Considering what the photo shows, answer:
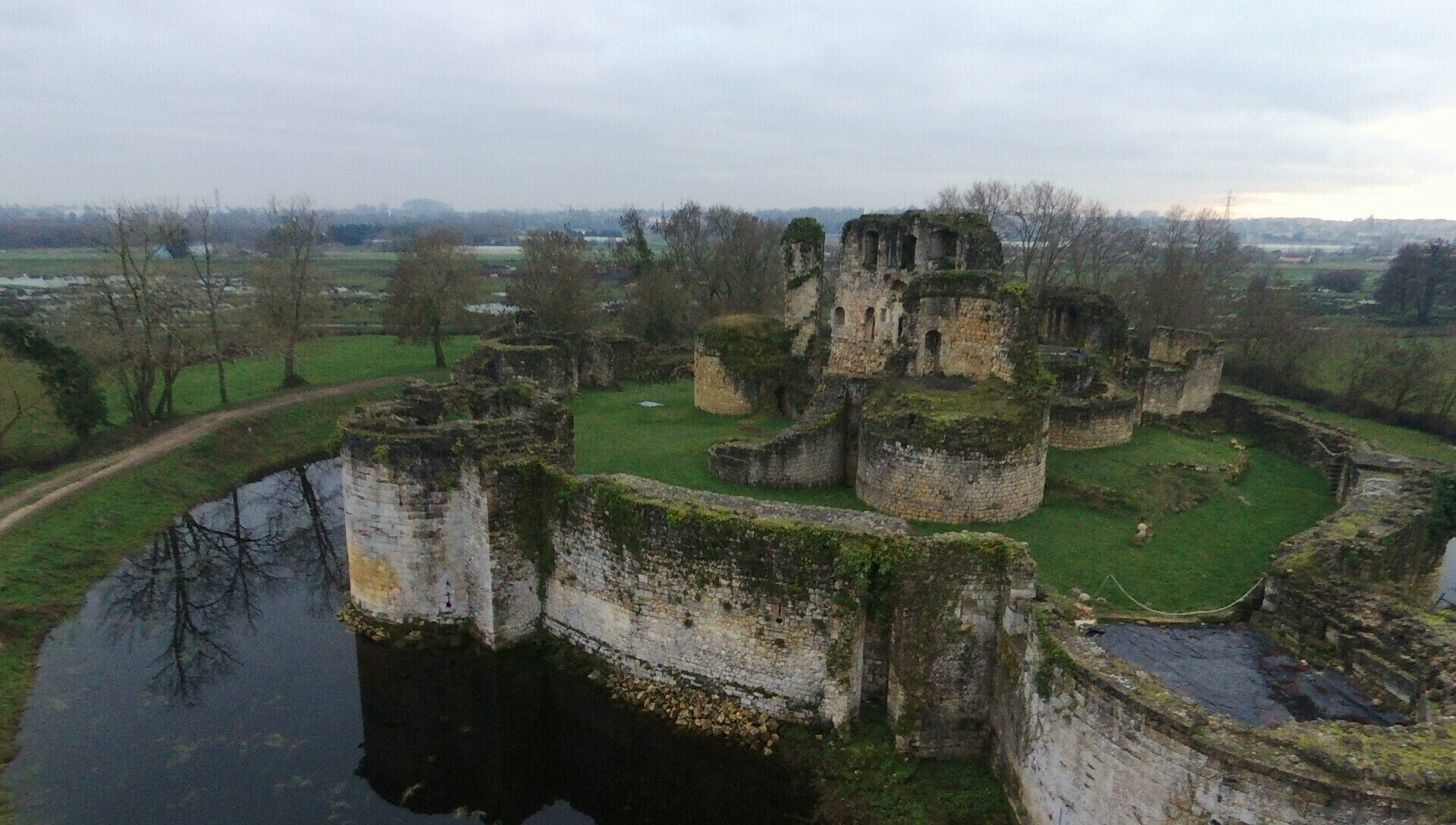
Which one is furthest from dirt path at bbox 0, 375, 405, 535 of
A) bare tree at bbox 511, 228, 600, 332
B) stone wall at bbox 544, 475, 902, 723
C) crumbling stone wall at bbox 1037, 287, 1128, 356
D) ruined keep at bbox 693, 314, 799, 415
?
crumbling stone wall at bbox 1037, 287, 1128, 356

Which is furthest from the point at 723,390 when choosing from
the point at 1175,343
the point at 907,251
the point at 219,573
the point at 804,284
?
the point at 1175,343

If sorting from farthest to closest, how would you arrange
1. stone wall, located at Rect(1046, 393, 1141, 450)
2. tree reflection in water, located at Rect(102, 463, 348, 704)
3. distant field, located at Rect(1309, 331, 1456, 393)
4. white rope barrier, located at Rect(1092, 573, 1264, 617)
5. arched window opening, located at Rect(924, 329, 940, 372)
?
distant field, located at Rect(1309, 331, 1456, 393), stone wall, located at Rect(1046, 393, 1141, 450), arched window opening, located at Rect(924, 329, 940, 372), tree reflection in water, located at Rect(102, 463, 348, 704), white rope barrier, located at Rect(1092, 573, 1264, 617)

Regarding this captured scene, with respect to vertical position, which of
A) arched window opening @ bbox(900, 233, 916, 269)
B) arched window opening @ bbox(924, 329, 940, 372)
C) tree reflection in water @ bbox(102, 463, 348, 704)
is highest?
arched window opening @ bbox(900, 233, 916, 269)

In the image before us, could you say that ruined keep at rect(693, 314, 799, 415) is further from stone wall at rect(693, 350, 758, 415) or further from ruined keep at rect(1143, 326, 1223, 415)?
ruined keep at rect(1143, 326, 1223, 415)

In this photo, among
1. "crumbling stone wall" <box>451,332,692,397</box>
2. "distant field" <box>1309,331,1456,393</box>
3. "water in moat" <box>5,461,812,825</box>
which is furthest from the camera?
"distant field" <box>1309,331,1456,393</box>

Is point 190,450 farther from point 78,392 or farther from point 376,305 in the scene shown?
point 376,305

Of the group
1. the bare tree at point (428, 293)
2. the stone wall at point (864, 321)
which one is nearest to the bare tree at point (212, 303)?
the bare tree at point (428, 293)

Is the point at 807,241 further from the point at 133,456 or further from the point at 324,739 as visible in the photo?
the point at 133,456

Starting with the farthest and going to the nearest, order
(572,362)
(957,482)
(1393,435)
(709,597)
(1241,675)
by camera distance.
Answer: (572,362)
(1393,435)
(957,482)
(709,597)
(1241,675)
